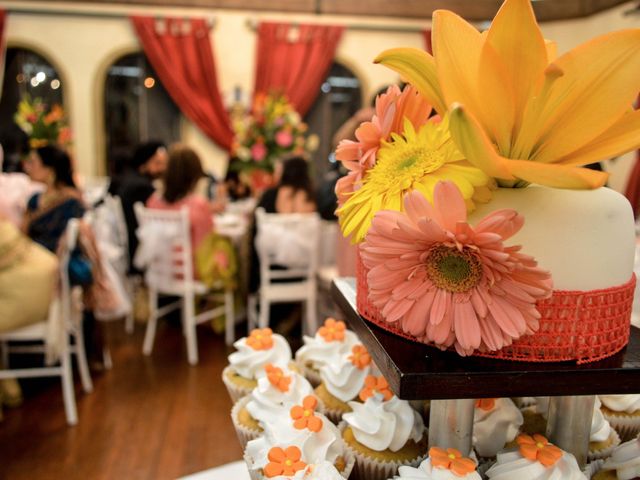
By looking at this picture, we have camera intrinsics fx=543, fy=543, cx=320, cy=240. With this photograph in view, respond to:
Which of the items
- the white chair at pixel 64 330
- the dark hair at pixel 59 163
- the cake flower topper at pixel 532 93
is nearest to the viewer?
the cake flower topper at pixel 532 93

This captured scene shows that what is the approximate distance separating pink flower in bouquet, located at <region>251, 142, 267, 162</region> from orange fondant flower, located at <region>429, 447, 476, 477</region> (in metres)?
4.04

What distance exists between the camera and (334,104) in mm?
7398

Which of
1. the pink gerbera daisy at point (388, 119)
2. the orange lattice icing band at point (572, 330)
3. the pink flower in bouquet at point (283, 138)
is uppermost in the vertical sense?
the pink gerbera daisy at point (388, 119)

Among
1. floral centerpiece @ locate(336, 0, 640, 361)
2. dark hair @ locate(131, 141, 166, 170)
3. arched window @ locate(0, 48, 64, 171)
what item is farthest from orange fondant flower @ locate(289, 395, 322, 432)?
arched window @ locate(0, 48, 64, 171)

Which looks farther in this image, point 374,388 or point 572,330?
point 374,388

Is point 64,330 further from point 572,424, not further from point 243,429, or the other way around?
point 572,424

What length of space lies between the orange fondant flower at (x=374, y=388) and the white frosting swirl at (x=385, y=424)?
0.02m

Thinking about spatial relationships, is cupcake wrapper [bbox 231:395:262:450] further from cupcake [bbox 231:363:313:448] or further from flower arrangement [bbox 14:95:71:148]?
flower arrangement [bbox 14:95:71:148]

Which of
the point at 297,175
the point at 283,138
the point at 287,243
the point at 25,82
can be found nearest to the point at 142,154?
the point at 283,138

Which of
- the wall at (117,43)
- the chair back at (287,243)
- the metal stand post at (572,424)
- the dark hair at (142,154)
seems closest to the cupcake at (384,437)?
the metal stand post at (572,424)

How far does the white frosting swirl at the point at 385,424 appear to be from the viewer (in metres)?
0.97

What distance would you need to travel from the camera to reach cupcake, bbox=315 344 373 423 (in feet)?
3.79

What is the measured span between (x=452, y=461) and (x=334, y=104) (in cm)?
696

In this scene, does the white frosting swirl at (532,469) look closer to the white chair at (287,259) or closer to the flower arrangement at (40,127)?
the white chair at (287,259)
